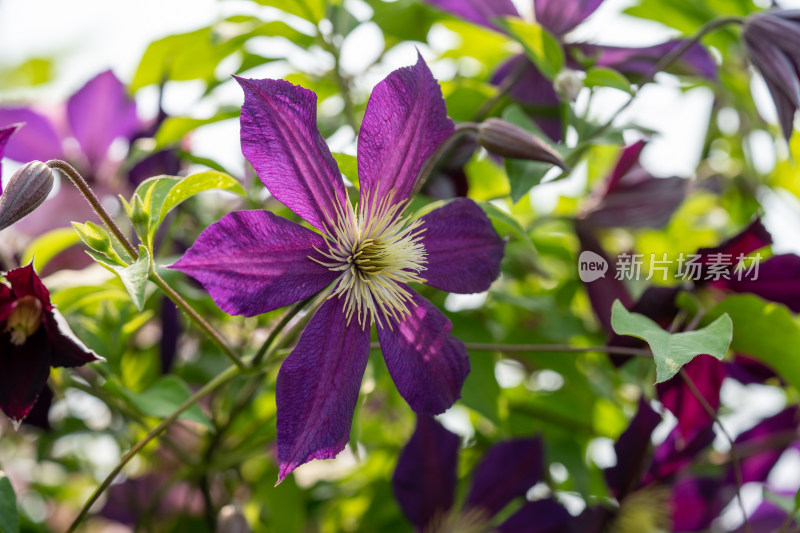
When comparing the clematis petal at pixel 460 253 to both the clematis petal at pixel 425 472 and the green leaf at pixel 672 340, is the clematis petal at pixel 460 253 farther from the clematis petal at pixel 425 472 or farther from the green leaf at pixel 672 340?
the clematis petal at pixel 425 472

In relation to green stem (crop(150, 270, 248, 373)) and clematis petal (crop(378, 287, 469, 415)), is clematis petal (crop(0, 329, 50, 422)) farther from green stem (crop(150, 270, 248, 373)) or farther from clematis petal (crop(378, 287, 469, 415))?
clematis petal (crop(378, 287, 469, 415))

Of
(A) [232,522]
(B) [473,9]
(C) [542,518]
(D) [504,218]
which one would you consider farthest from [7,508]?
(B) [473,9]

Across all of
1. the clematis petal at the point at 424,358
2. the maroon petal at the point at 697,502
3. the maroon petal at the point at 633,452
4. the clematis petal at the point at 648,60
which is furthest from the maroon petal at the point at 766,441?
the clematis petal at the point at 424,358

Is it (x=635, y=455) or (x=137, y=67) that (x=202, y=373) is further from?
(x=635, y=455)

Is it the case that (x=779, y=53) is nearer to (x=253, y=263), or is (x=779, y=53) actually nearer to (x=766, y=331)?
(x=766, y=331)

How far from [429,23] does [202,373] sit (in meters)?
0.49

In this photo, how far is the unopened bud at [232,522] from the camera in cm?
64

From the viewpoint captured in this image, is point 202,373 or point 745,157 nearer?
point 202,373

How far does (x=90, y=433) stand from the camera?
2.75 feet

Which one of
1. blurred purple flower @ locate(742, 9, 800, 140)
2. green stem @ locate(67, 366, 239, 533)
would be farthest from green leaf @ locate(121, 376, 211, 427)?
blurred purple flower @ locate(742, 9, 800, 140)

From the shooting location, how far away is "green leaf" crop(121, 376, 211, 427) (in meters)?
0.56

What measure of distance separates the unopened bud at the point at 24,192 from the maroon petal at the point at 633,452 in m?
0.56

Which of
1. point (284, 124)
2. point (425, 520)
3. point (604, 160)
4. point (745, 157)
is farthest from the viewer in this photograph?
point (604, 160)

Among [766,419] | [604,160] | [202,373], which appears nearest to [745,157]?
[604,160]
